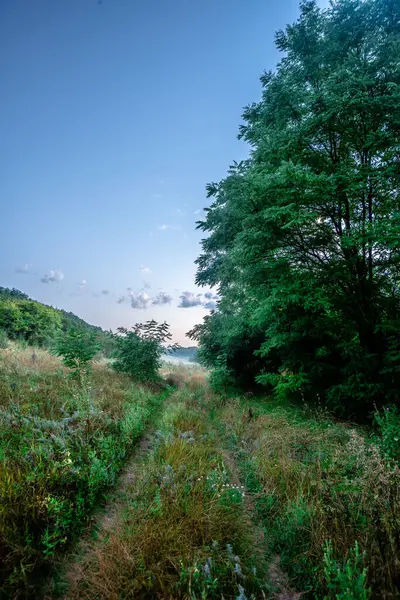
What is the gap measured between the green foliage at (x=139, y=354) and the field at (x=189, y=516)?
327 inches

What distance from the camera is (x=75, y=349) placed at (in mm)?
9641

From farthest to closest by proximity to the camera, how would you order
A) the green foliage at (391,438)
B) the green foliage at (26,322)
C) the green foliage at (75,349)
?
1. the green foliage at (26,322)
2. the green foliage at (75,349)
3. the green foliage at (391,438)

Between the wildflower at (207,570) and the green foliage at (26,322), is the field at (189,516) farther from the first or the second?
the green foliage at (26,322)

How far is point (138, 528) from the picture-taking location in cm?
291

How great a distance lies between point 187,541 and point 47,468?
94.3 inches

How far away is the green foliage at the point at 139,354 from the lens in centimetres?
1395

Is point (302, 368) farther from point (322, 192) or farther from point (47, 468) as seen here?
point (47, 468)

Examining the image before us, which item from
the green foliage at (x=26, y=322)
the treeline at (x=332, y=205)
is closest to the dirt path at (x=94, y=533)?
the treeline at (x=332, y=205)

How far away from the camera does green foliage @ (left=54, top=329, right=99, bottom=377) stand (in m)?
9.36

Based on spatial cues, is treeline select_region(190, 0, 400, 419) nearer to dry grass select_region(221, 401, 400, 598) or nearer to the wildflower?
dry grass select_region(221, 401, 400, 598)

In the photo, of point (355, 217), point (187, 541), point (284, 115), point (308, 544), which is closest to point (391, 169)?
point (355, 217)

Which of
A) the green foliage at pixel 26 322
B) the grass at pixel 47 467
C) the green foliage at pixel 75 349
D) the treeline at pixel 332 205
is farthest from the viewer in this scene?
the green foliage at pixel 26 322

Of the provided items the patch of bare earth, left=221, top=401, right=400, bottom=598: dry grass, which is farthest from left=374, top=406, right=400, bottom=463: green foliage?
the patch of bare earth

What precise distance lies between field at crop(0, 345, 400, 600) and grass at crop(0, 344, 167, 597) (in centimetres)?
2
